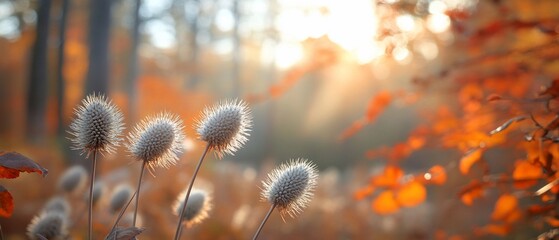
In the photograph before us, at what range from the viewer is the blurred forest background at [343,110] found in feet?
10.7

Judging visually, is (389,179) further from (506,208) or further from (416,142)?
(506,208)

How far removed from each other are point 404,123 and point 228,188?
1528cm

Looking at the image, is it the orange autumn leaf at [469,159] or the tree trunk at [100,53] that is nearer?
the orange autumn leaf at [469,159]

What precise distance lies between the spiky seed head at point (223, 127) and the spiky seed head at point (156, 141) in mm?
91

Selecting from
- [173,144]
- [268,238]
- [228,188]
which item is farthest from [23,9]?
[173,144]

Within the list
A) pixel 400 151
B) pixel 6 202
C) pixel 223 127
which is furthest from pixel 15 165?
pixel 400 151

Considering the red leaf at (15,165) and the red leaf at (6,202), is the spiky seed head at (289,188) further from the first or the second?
the red leaf at (6,202)

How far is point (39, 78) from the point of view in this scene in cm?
1423

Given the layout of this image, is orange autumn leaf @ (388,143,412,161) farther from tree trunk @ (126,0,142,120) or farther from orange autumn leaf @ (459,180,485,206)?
tree trunk @ (126,0,142,120)

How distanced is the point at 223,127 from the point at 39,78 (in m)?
13.9

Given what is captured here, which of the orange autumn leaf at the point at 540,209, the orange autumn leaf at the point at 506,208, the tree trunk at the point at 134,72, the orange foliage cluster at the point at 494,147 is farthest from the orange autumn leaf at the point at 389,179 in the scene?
the tree trunk at the point at 134,72

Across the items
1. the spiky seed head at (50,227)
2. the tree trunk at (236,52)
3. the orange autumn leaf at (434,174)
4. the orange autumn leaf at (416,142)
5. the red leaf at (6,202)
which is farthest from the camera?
the tree trunk at (236,52)

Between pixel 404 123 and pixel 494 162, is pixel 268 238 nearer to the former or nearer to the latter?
pixel 494 162

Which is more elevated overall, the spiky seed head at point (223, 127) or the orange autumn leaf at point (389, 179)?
the orange autumn leaf at point (389, 179)
